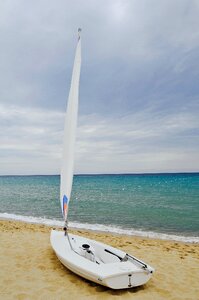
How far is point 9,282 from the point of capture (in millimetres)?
5535

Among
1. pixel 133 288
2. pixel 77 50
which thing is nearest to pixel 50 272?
pixel 133 288

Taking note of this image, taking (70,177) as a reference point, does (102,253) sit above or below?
below

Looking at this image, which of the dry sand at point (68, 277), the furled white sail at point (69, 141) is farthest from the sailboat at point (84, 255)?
the dry sand at point (68, 277)

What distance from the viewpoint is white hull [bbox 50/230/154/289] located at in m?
4.97

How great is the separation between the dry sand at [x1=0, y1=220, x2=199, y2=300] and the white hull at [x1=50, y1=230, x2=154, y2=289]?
22 cm

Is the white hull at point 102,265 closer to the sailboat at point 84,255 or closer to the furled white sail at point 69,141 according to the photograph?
the sailboat at point 84,255

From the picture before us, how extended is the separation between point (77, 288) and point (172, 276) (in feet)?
7.69

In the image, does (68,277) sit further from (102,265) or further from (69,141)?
(69,141)

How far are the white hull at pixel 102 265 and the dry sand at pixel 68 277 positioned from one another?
0.22 m

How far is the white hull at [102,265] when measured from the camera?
196 inches

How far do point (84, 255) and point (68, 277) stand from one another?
691mm

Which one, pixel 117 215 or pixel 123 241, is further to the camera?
pixel 117 215

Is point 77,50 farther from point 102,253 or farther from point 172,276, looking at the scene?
point 172,276

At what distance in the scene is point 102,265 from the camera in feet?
17.6
